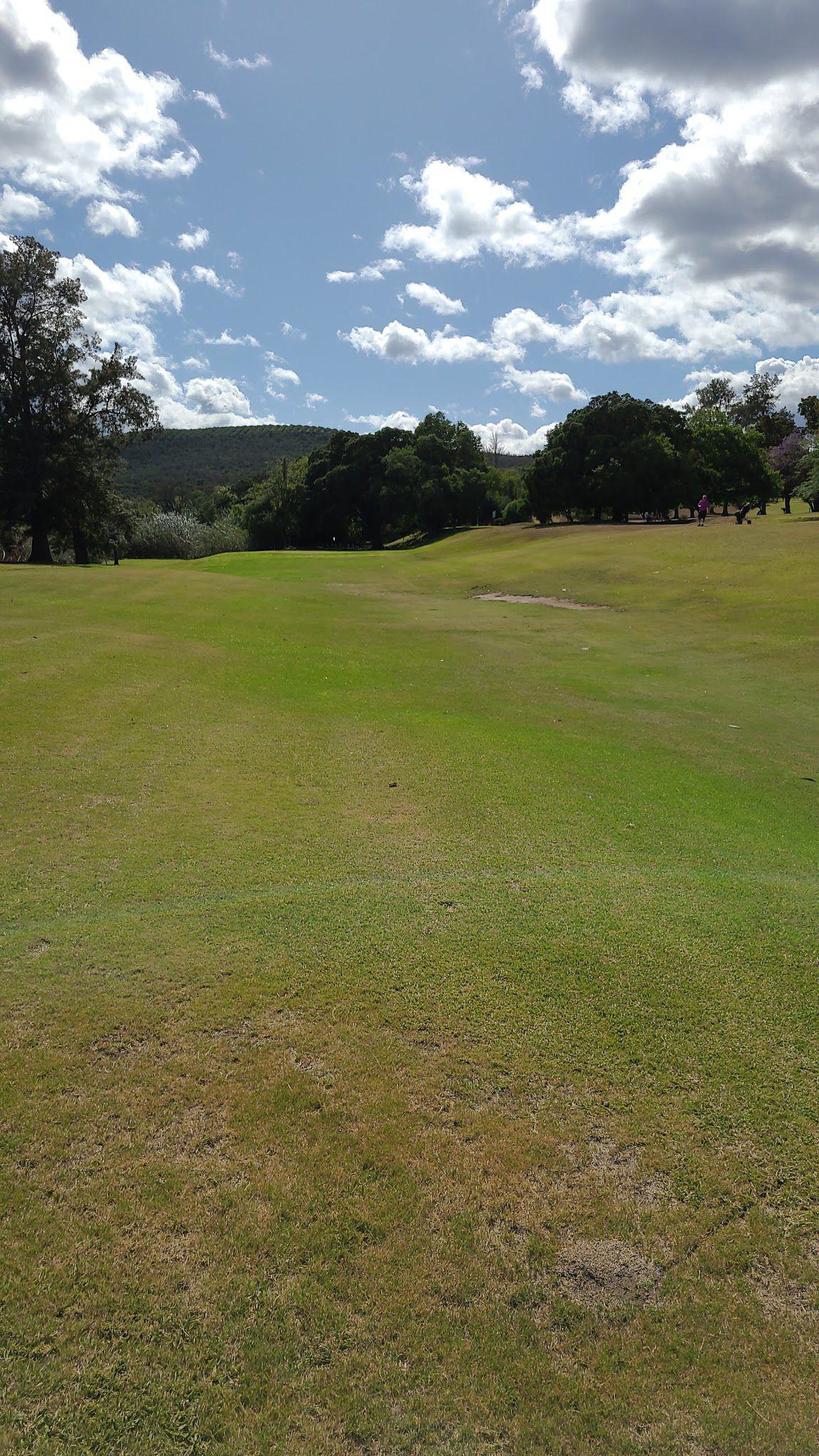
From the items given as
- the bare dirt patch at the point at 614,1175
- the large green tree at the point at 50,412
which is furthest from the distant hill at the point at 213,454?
the bare dirt patch at the point at 614,1175

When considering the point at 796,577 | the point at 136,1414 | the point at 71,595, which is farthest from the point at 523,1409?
the point at 796,577

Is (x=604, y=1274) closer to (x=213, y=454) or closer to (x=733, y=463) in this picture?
(x=733, y=463)

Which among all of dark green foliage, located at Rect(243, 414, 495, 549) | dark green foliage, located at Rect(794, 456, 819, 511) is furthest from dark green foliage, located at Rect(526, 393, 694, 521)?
dark green foliage, located at Rect(243, 414, 495, 549)

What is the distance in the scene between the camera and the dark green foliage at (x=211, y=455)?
6024 inches

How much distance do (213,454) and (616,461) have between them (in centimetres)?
15008

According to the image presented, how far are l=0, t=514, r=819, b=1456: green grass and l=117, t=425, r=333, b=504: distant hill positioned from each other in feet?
476

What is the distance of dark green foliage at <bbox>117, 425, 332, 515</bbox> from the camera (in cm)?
15300

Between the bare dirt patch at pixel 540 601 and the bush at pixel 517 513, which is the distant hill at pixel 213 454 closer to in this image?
the bush at pixel 517 513

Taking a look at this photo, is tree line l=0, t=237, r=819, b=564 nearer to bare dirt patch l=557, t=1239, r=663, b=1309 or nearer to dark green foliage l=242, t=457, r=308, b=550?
dark green foliage l=242, t=457, r=308, b=550

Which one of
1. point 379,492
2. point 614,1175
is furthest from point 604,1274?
point 379,492

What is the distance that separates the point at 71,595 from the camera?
20875mm

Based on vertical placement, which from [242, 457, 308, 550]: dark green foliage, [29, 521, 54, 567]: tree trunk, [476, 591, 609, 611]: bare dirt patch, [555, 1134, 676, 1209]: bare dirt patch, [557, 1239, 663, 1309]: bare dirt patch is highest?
[242, 457, 308, 550]: dark green foliage

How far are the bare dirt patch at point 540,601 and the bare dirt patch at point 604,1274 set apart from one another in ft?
79.6

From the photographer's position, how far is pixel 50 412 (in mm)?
39250
